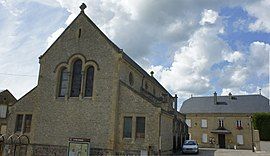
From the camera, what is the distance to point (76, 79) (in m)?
23.6

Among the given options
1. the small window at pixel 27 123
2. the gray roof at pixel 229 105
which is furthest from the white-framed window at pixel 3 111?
the gray roof at pixel 229 105

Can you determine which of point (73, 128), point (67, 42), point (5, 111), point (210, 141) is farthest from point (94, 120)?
point (210, 141)

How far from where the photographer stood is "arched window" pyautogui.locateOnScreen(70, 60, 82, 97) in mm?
23281

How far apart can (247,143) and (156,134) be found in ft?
111

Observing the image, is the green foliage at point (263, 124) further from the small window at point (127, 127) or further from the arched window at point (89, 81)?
the arched window at point (89, 81)

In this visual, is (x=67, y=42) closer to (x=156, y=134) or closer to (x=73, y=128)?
(x=73, y=128)

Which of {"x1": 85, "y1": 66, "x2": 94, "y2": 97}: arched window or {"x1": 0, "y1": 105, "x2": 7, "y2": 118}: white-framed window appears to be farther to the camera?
{"x1": 0, "y1": 105, "x2": 7, "y2": 118}: white-framed window

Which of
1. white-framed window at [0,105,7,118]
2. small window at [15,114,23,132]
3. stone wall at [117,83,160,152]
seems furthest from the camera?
white-framed window at [0,105,7,118]

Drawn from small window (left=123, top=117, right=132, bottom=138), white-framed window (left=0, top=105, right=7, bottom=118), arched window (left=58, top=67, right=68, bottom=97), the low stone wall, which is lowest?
the low stone wall

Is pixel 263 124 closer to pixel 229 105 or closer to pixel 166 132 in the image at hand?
pixel 229 105

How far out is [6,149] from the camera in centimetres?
2362

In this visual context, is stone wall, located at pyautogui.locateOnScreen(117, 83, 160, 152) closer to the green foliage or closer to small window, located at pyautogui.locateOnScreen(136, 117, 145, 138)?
small window, located at pyautogui.locateOnScreen(136, 117, 145, 138)

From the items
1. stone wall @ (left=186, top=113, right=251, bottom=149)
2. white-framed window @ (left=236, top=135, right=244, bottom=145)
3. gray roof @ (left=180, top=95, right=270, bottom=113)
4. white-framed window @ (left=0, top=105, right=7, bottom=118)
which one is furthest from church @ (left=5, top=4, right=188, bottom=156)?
gray roof @ (left=180, top=95, right=270, bottom=113)

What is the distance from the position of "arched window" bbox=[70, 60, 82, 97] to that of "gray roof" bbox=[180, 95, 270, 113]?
1381 inches
